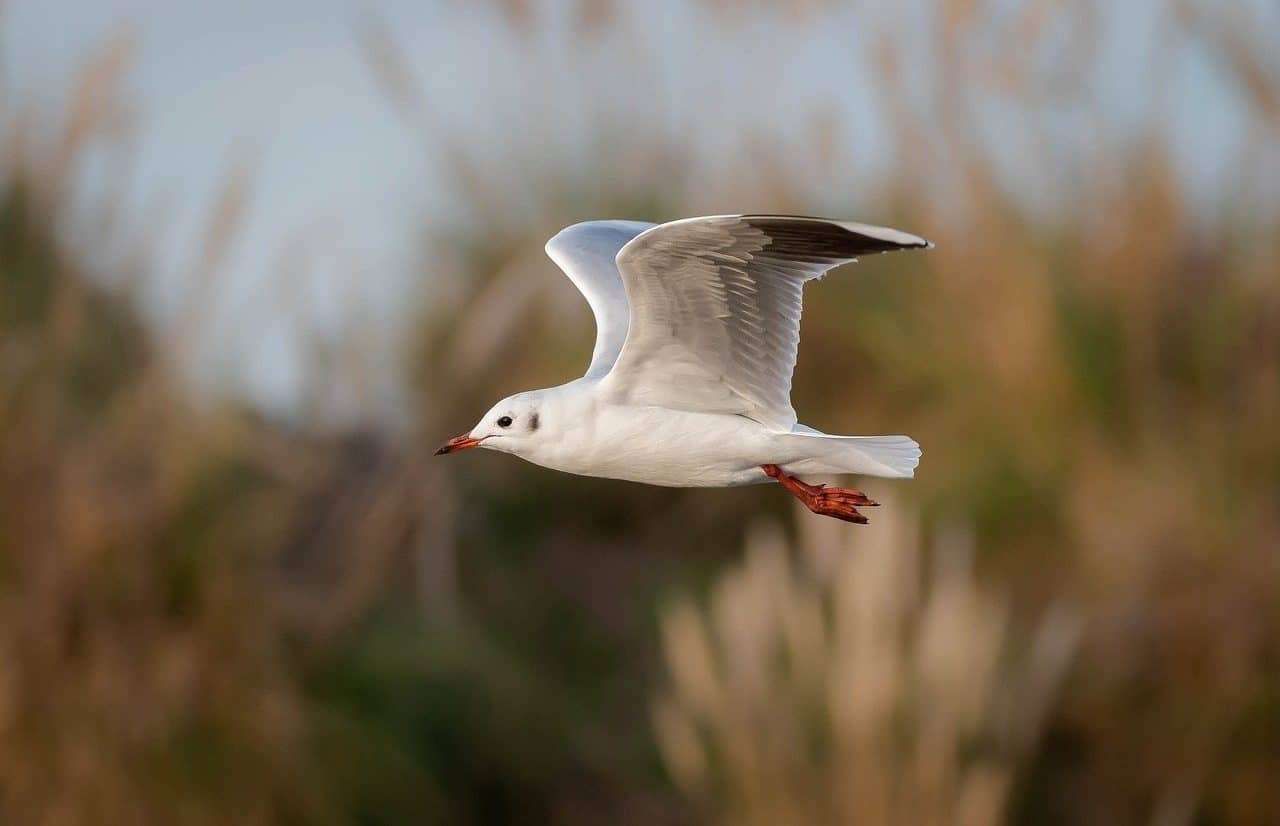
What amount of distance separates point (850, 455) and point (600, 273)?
710 millimetres

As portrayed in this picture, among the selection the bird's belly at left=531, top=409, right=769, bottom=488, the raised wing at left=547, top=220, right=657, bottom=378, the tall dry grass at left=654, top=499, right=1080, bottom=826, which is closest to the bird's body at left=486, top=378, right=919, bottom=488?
the bird's belly at left=531, top=409, right=769, bottom=488

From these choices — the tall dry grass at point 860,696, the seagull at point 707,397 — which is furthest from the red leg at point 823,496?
the tall dry grass at point 860,696

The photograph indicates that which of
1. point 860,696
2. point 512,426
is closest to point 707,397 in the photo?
point 512,426

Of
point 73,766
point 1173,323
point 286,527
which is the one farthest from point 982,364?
point 73,766

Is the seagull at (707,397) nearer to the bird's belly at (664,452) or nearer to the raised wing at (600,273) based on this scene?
the bird's belly at (664,452)

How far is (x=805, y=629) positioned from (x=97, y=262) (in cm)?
265

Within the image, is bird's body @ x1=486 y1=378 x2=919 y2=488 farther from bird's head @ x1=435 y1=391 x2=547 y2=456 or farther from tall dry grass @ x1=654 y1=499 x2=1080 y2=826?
tall dry grass @ x1=654 y1=499 x2=1080 y2=826

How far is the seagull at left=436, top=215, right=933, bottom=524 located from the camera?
8.42 feet

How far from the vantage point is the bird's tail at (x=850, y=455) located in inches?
104

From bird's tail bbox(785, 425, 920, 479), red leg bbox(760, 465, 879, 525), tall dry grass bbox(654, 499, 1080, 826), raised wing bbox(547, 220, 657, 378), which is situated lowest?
tall dry grass bbox(654, 499, 1080, 826)

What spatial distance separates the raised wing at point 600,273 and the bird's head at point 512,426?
8.4 inches

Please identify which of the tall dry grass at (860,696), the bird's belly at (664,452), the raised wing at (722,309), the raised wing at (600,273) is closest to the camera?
the raised wing at (722,309)

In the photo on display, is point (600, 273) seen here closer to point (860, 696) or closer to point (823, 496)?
point (823, 496)

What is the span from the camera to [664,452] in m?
2.60
